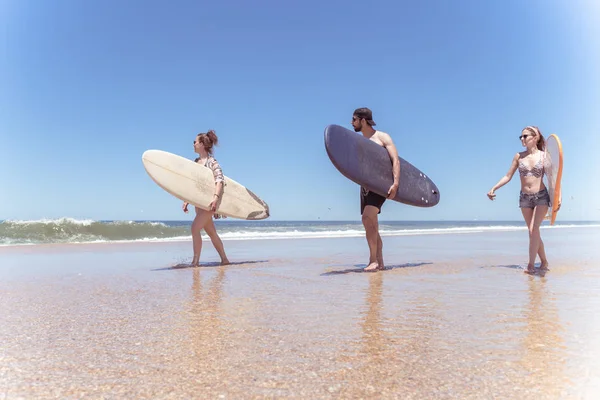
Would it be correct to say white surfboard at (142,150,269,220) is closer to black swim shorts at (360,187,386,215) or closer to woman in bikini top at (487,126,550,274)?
black swim shorts at (360,187,386,215)

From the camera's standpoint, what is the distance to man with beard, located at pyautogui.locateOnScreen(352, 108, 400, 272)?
5543 millimetres

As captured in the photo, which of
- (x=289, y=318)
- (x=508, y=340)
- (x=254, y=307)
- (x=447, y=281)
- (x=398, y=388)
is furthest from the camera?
(x=447, y=281)

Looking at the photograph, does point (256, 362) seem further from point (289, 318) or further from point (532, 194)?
point (532, 194)

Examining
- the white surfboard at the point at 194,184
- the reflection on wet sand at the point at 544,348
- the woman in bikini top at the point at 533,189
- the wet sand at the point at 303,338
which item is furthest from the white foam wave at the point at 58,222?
the reflection on wet sand at the point at 544,348

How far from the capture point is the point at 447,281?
4.61 meters

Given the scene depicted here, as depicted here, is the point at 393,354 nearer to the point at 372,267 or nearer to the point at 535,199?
the point at 372,267

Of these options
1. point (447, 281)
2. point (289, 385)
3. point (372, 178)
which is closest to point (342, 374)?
point (289, 385)

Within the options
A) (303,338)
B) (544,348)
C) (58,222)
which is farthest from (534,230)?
(58,222)

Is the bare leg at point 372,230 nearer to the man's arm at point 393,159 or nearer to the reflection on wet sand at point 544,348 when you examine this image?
the man's arm at point 393,159

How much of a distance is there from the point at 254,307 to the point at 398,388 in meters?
1.67

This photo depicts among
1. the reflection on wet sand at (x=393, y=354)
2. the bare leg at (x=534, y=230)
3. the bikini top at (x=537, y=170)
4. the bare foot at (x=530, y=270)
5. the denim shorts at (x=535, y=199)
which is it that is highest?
the bikini top at (x=537, y=170)

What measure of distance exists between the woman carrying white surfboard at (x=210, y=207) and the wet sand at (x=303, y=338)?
5.03 ft

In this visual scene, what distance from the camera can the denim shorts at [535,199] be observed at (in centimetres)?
536

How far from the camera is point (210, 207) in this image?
620cm
